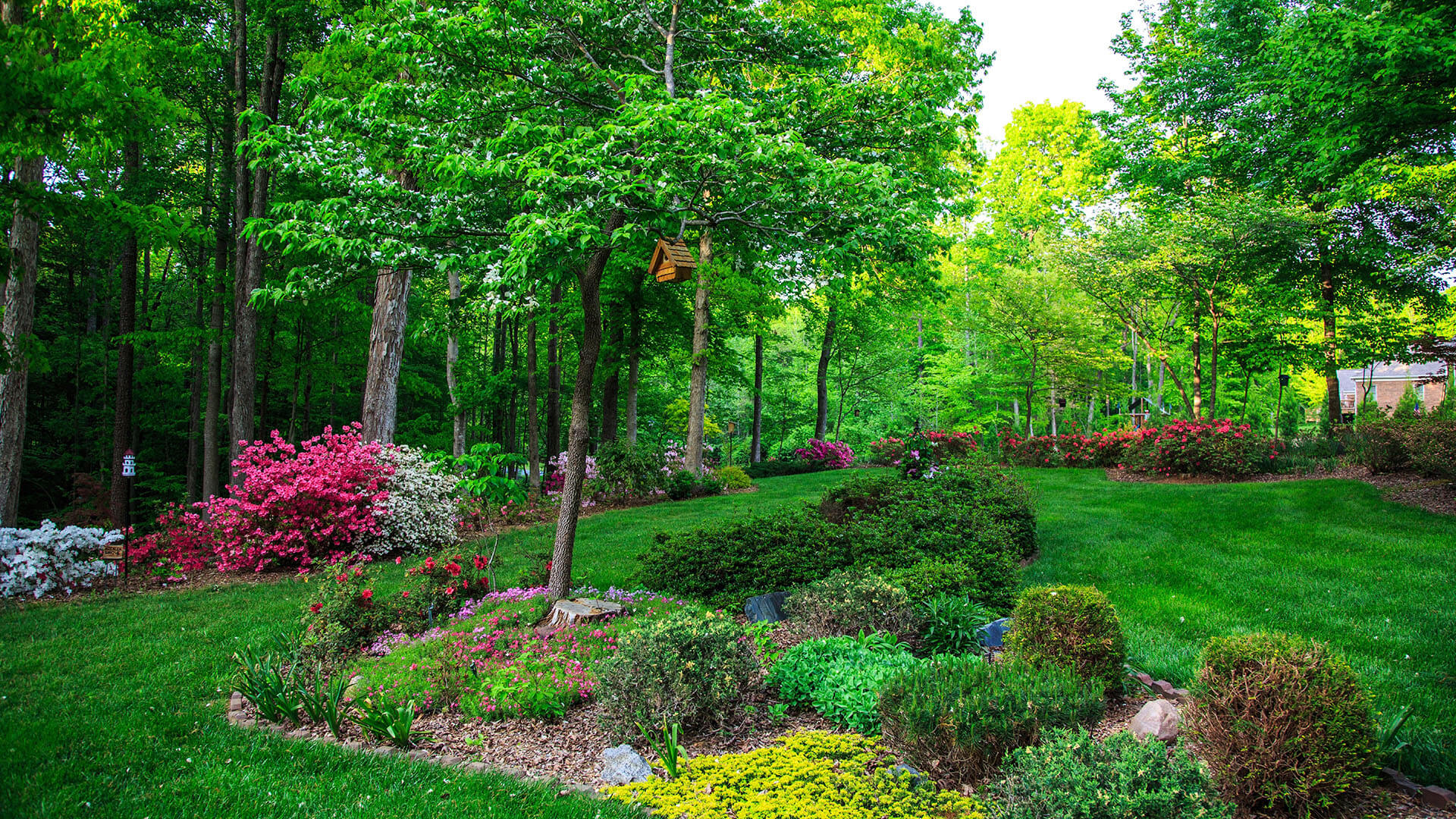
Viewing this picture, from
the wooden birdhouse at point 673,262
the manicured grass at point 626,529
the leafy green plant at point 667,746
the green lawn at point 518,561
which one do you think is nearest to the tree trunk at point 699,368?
the manicured grass at point 626,529

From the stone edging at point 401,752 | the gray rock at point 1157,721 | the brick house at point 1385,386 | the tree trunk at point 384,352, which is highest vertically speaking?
the brick house at point 1385,386

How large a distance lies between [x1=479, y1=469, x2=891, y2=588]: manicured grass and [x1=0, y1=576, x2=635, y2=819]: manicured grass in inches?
104

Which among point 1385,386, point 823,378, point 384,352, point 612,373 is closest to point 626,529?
point 384,352

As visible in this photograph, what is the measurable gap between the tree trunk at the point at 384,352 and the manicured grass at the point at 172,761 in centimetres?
461

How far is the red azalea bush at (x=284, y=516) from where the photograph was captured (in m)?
8.07

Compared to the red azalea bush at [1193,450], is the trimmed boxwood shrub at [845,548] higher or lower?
lower

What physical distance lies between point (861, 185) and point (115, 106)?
5.95 meters

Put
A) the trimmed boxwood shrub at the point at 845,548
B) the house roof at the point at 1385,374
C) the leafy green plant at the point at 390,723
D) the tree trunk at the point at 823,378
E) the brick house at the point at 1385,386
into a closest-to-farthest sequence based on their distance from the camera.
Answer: the leafy green plant at the point at 390,723, the trimmed boxwood shrub at the point at 845,548, the tree trunk at the point at 823,378, the house roof at the point at 1385,374, the brick house at the point at 1385,386

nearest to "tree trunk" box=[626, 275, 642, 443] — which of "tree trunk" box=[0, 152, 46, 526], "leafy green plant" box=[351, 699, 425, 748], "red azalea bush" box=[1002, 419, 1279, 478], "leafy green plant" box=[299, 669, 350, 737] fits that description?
"red azalea bush" box=[1002, 419, 1279, 478]

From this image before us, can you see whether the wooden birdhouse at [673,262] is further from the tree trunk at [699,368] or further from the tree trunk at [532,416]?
the tree trunk at [532,416]

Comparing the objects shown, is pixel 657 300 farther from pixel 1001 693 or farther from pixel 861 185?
pixel 1001 693

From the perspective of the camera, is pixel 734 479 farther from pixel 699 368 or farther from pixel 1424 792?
pixel 1424 792

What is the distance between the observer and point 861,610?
495cm

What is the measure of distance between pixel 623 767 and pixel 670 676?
1.71 ft
